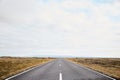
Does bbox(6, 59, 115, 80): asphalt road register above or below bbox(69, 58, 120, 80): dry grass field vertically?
below

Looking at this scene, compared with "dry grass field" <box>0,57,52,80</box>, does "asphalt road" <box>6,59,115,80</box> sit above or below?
below

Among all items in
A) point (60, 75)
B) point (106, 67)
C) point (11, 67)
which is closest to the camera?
point (60, 75)

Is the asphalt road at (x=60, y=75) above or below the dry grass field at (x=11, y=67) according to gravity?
below

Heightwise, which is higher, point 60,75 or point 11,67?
point 11,67

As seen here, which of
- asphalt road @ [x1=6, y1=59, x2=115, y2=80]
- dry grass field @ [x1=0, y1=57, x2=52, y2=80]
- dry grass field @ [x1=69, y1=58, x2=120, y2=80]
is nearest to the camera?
asphalt road @ [x1=6, y1=59, x2=115, y2=80]

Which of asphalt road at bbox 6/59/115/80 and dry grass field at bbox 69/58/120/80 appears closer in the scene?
asphalt road at bbox 6/59/115/80

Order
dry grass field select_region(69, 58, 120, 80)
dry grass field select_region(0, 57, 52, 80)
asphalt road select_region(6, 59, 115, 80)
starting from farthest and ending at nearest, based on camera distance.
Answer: dry grass field select_region(69, 58, 120, 80) < dry grass field select_region(0, 57, 52, 80) < asphalt road select_region(6, 59, 115, 80)

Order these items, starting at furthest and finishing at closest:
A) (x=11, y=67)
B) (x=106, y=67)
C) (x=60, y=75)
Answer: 1. (x=106, y=67)
2. (x=11, y=67)
3. (x=60, y=75)

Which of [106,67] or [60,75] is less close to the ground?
[106,67]

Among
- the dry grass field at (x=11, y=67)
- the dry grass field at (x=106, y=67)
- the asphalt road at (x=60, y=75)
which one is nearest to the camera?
the asphalt road at (x=60, y=75)

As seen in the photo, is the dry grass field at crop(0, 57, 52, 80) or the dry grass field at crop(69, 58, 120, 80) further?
the dry grass field at crop(69, 58, 120, 80)

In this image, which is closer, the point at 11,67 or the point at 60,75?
the point at 60,75

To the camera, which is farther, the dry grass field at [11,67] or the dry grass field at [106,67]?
the dry grass field at [106,67]

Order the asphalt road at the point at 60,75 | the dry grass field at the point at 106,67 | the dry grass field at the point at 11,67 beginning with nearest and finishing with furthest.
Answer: the asphalt road at the point at 60,75 → the dry grass field at the point at 11,67 → the dry grass field at the point at 106,67
